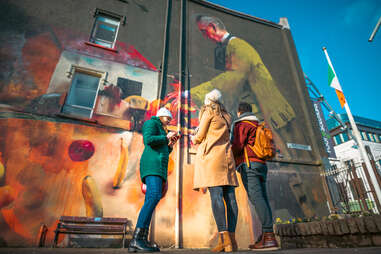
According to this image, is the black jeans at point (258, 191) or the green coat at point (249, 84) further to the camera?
the green coat at point (249, 84)

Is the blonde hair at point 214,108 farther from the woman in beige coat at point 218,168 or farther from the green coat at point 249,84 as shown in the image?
the green coat at point 249,84

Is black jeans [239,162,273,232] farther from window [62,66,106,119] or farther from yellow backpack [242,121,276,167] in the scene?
window [62,66,106,119]

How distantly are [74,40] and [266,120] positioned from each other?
7305mm

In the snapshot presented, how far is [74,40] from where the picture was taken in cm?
656

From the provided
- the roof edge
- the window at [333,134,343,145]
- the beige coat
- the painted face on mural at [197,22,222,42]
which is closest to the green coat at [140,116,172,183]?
the beige coat

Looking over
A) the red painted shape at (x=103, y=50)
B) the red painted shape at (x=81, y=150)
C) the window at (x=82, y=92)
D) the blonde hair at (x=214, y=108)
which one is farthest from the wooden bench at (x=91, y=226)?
the red painted shape at (x=103, y=50)

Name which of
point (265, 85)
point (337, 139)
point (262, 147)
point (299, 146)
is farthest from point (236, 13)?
point (337, 139)

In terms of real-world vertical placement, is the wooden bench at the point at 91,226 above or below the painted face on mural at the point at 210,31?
below

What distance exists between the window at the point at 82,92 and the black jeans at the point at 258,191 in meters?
4.93

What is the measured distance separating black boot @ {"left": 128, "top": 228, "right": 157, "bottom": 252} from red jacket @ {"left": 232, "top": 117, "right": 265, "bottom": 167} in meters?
1.42

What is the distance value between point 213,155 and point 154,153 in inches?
29.5

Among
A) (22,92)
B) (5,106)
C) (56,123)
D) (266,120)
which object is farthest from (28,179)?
(266,120)

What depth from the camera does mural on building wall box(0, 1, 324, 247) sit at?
4.64 meters

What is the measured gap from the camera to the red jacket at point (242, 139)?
2.68 m
